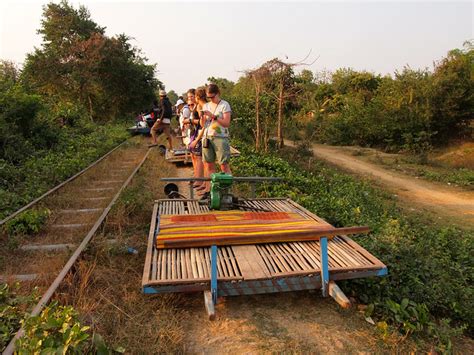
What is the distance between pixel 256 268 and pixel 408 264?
6.68 feet

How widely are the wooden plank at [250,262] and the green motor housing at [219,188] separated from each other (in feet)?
4.15

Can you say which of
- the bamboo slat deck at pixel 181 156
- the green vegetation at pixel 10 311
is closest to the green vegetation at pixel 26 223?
the green vegetation at pixel 10 311

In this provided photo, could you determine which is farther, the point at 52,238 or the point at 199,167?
the point at 199,167

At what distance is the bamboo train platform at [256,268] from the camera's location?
3.32m

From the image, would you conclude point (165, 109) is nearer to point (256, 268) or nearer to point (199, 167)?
point (199, 167)

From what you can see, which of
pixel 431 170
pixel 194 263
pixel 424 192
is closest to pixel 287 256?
pixel 194 263

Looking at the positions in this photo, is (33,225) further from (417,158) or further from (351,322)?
(417,158)

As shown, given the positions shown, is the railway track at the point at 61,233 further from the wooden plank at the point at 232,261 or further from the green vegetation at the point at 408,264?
the green vegetation at the point at 408,264

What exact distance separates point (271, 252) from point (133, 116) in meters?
30.0

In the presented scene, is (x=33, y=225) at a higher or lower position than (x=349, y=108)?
lower

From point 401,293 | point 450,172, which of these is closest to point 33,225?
point 401,293

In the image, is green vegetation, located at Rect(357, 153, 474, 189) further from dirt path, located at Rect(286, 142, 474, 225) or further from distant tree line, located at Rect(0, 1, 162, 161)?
distant tree line, located at Rect(0, 1, 162, 161)

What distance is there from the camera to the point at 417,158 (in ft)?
55.1

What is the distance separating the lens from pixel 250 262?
3.74m
